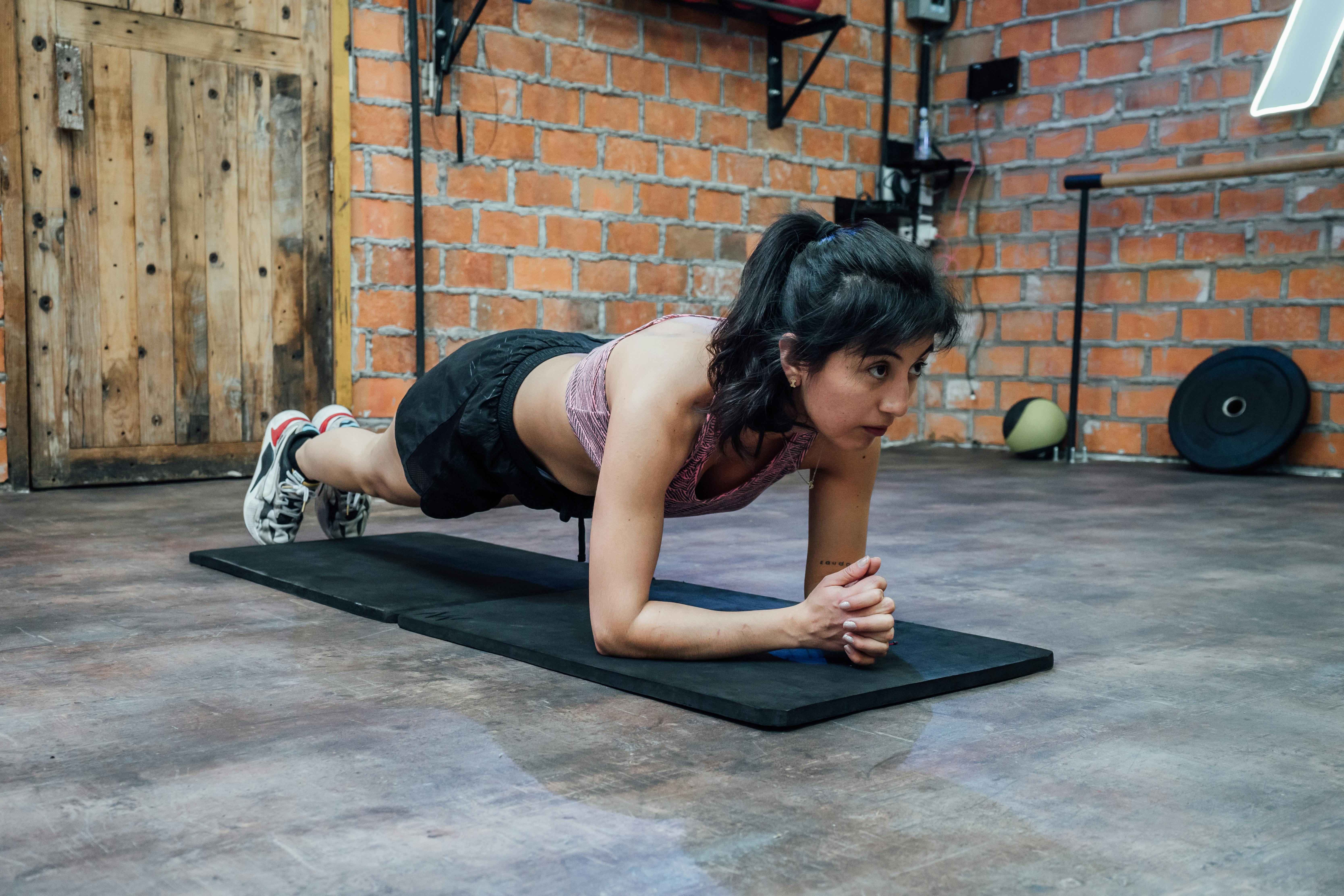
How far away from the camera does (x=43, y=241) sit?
341cm

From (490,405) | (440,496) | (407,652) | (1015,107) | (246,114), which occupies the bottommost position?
(407,652)

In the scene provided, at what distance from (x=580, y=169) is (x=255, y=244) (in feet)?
4.01

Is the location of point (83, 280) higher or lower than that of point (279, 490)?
higher

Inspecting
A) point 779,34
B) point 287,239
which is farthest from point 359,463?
→ point 779,34

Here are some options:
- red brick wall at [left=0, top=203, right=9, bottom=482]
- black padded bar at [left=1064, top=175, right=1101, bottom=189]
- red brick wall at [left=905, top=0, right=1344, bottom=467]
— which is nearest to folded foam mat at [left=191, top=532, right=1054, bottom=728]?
red brick wall at [left=0, top=203, right=9, bottom=482]

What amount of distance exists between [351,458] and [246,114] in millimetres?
2112

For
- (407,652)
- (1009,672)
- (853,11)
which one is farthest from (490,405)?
(853,11)

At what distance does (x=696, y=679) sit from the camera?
1.35 metres

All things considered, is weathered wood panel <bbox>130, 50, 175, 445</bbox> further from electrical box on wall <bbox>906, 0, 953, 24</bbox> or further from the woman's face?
electrical box on wall <bbox>906, 0, 953, 24</bbox>

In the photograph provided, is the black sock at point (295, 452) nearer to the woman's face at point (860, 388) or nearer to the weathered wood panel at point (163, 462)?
the woman's face at point (860, 388)

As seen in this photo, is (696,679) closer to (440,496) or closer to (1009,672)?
(1009,672)

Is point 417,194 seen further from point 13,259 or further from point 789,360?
point 789,360

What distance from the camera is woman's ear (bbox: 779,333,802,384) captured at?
130 cm

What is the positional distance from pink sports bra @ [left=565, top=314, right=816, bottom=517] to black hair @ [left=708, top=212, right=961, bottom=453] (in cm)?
8
